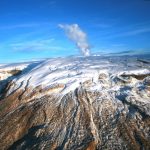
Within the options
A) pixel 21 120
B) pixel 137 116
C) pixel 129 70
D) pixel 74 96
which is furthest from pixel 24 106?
pixel 129 70

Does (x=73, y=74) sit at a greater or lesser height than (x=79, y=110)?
greater

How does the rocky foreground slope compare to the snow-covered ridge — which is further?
the snow-covered ridge

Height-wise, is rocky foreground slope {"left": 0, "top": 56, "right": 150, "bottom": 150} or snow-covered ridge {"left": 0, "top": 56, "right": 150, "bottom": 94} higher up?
snow-covered ridge {"left": 0, "top": 56, "right": 150, "bottom": 94}

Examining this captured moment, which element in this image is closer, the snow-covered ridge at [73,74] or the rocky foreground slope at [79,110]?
the rocky foreground slope at [79,110]

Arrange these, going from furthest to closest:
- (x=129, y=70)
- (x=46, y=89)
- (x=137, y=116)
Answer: (x=129, y=70)
(x=46, y=89)
(x=137, y=116)

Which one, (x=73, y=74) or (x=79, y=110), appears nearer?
(x=79, y=110)

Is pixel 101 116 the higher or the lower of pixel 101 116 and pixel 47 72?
the lower

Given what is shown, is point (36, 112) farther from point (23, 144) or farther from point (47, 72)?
point (47, 72)

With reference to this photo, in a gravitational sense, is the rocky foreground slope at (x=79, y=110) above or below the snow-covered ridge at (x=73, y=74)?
below
